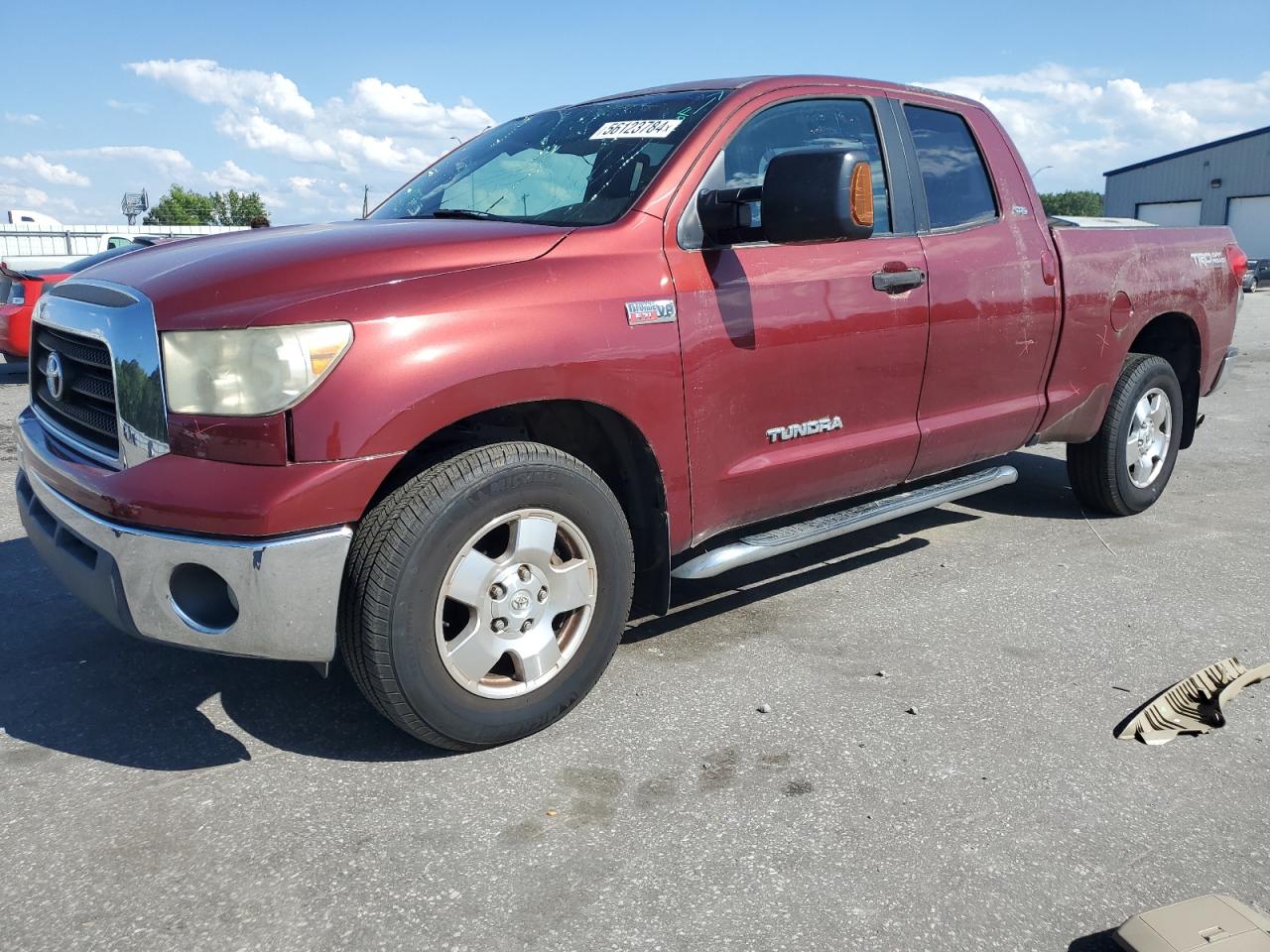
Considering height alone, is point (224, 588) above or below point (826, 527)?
above

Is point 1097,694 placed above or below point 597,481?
below

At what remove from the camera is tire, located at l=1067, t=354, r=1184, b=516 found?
5008 millimetres

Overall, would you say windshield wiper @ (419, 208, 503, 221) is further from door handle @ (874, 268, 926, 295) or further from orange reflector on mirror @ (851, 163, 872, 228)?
door handle @ (874, 268, 926, 295)

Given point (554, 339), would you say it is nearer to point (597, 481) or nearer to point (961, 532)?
point (597, 481)

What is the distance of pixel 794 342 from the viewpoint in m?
3.40

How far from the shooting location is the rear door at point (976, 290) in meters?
3.98

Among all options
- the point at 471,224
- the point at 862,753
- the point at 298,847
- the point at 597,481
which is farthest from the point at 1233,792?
the point at 471,224

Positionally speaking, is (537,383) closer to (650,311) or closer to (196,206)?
(650,311)

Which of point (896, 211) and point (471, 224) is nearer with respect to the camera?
point (471, 224)

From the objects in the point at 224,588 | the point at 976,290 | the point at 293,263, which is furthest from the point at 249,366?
the point at 976,290

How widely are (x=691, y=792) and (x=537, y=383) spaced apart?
3.72 ft

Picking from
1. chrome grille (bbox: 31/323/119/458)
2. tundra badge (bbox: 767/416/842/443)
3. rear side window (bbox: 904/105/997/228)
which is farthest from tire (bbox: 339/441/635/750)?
rear side window (bbox: 904/105/997/228)

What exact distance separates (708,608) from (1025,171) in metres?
2.38

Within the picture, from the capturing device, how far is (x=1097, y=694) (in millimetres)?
3277
